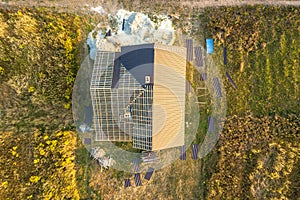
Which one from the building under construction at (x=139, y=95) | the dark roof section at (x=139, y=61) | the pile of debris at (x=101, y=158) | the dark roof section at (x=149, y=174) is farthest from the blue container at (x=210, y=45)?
the pile of debris at (x=101, y=158)

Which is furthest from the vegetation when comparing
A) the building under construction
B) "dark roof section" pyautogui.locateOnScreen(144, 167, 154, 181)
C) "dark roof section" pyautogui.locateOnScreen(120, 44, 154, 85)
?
"dark roof section" pyautogui.locateOnScreen(120, 44, 154, 85)

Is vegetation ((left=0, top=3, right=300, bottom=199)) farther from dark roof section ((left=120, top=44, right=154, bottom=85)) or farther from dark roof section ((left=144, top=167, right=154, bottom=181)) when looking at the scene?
dark roof section ((left=120, top=44, right=154, bottom=85))

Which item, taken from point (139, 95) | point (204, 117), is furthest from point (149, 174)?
point (139, 95)

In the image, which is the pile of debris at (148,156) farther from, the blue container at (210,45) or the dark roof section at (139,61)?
the blue container at (210,45)

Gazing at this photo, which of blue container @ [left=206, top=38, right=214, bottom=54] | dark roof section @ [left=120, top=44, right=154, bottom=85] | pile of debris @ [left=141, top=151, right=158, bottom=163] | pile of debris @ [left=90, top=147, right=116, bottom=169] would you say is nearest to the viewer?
dark roof section @ [left=120, top=44, right=154, bottom=85]

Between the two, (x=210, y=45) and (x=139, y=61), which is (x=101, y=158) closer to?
(x=139, y=61)
